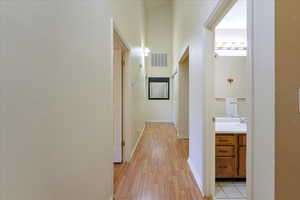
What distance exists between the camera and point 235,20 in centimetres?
271

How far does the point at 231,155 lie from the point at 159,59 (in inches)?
244

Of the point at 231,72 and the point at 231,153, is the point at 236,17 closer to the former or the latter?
the point at 231,72

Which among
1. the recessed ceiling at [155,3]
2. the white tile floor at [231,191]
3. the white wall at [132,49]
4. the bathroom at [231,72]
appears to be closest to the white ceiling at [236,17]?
the bathroom at [231,72]

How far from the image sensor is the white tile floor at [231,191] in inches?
80.5

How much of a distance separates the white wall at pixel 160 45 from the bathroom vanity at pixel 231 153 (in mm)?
5524

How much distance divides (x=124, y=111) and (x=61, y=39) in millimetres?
2228

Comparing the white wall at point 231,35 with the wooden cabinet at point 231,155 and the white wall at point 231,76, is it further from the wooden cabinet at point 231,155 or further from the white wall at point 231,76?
the wooden cabinet at point 231,155

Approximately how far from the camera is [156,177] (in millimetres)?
2523

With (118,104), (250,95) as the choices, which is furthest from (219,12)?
(118,104)

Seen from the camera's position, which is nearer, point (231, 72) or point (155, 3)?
point (231, 72)

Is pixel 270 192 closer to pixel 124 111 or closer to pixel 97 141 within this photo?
pixel 97 141

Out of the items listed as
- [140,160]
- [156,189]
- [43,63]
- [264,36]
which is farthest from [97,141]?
[140,160]

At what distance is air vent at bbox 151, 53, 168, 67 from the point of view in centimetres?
785

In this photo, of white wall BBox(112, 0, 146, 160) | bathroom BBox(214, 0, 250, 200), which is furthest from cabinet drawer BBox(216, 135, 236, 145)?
white wall BBox(112, 0, 146, 160)
